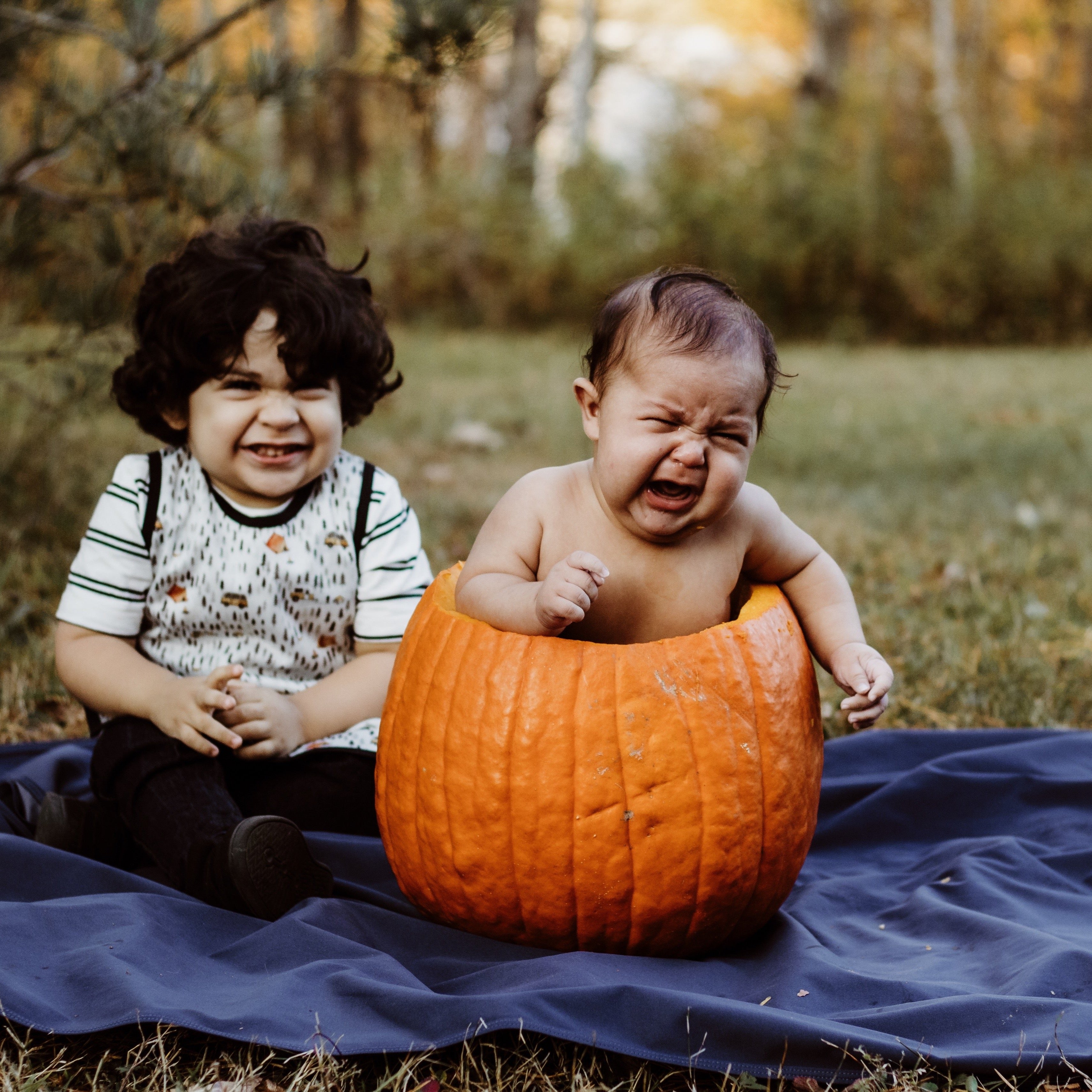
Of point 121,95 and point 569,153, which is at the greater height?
point 569,153

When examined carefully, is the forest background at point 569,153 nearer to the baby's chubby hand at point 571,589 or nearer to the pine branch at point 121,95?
the pine branch at point 121,95

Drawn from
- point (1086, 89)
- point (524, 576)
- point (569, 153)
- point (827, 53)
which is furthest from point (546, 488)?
point (1086, 89)

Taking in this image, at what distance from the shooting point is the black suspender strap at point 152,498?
94.2 inches

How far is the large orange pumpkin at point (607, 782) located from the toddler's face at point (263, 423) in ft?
1.93

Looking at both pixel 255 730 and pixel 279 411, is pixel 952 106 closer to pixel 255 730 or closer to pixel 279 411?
pixel 279 411

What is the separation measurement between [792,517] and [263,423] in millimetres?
3274

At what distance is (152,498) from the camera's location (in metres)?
2.40

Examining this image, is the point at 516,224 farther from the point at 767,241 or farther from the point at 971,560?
the point at 971,560

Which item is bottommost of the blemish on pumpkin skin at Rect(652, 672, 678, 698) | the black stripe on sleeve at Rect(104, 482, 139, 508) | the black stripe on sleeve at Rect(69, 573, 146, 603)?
the blemish on pumpkin skin at Rect(652, 672, 678, 698)

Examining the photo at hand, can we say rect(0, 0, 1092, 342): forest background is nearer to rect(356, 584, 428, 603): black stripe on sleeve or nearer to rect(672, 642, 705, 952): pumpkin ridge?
rect(356, 584, 428, 603): black stripe on sleeve

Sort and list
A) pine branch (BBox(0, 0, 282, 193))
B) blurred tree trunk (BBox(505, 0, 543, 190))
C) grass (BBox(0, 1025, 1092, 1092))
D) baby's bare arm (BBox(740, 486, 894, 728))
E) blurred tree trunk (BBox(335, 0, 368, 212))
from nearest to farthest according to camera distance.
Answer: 1. grass (BBox(0, 1025, 1092, 1092))
2. baby's bare arm (BBox(740, 486, 894, 728))
3. pine branch (BBox(0, 0, 282, 193))
4. blurred tree trunk (BBox(335, 0, 368, 212))
5. blurred tree trunk (BBox(505, 0, 543, 190))

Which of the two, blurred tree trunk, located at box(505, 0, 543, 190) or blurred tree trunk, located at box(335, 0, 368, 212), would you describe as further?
blurred tree trunk, located at box(505, 0, 543, 190)

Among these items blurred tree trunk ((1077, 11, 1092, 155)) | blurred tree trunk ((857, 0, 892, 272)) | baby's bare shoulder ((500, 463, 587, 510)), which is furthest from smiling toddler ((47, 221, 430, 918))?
blurred tree trunk ((1077, 11, 1092, 155))

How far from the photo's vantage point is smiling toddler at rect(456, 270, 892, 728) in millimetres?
1808
